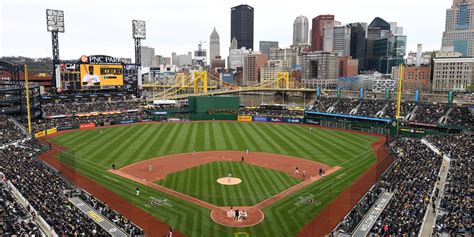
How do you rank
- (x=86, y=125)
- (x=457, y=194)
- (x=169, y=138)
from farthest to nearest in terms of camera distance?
(x=86, y=125) < (x=169, y=138) < (x=457, y=194)

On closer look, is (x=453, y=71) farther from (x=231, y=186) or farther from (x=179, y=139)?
(x=231, y=186)

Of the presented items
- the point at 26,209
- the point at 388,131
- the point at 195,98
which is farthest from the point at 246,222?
the point at 195,98

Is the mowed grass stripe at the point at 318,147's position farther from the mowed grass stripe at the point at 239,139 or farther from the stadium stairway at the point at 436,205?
the stadium stairway at the point at 436,205

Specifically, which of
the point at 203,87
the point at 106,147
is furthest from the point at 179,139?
the point at 203,87

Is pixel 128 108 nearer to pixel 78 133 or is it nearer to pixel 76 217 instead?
pixel 78 133

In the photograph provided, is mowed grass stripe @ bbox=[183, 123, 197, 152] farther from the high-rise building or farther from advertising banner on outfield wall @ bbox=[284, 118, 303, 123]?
the high-rise building
